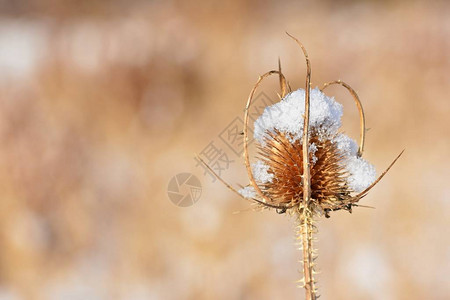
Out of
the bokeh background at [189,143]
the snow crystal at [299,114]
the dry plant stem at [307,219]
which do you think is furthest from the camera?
the bokeh background at [189,143]

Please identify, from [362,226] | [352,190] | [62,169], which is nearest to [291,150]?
[352,190]

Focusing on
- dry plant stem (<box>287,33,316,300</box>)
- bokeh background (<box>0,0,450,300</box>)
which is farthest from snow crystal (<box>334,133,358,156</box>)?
bokeh background (<box>0,0,450,300</box>)

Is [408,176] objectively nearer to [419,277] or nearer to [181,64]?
[419,277]
